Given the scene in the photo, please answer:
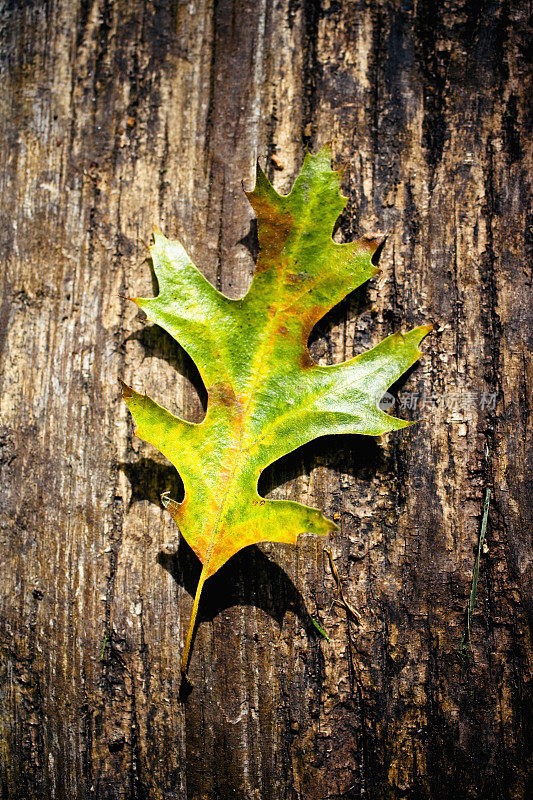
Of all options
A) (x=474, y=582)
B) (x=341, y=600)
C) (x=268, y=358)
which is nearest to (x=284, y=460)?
(x=268, y=358)

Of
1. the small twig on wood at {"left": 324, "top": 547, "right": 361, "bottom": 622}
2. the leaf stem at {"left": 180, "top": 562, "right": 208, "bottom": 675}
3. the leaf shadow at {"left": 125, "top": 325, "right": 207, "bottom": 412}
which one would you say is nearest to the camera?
the leaf stem at {"left": 180, "top": 562, "right": 208, "bottom": 675}

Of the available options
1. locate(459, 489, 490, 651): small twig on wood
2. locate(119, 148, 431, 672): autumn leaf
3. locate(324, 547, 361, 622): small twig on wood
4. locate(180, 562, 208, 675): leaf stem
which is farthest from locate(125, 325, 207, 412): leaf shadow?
locate(459, 489, 490, 651): small twig on wood

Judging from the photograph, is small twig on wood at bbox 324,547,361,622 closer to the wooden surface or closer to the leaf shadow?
the wooden surface

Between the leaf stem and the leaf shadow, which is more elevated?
the leaf shadow

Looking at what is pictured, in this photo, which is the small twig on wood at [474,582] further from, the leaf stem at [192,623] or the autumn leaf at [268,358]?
the leaf stem at [192,623]

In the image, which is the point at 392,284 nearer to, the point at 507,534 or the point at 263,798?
the point at 507,534

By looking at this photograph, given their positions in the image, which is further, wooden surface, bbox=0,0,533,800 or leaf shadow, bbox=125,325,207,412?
leaf shadow, bbox=125,325,207,412

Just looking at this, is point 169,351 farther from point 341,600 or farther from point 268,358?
point 341,600
